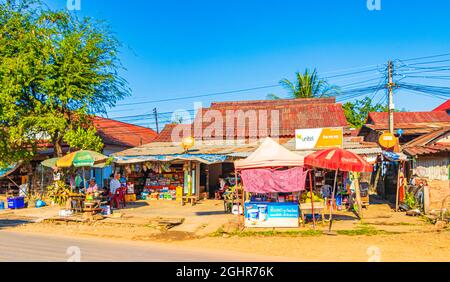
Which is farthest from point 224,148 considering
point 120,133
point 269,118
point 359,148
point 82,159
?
point 120,133

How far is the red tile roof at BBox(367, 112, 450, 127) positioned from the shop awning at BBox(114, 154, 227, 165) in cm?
1800

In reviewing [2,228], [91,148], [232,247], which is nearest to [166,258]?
[232,247]

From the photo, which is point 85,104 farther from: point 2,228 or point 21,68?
point 2,228

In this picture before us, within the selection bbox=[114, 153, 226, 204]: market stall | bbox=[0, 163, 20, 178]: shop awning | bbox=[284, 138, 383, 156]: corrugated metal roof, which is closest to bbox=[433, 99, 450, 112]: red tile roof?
bbox=[284, 138, 383, 156]: corrugated metal roof

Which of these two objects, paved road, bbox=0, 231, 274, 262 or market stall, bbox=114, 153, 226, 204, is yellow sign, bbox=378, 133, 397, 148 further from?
paved road, bbox=0, 231, 274, 262

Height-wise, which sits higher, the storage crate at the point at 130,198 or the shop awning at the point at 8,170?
the shop awning at the point at 8,170

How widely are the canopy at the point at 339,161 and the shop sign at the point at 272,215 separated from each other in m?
1.76

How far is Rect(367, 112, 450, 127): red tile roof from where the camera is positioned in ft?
114

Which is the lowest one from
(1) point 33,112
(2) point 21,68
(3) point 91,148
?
(3) point 91,148

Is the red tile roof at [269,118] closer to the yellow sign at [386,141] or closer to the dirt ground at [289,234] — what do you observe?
the yellow sign at [386,141]

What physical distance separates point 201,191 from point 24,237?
1294cm

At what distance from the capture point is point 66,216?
1767 centimetres

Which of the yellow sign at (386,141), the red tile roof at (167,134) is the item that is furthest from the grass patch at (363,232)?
the red tile roof at (167,134)

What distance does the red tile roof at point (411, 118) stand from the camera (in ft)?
114
